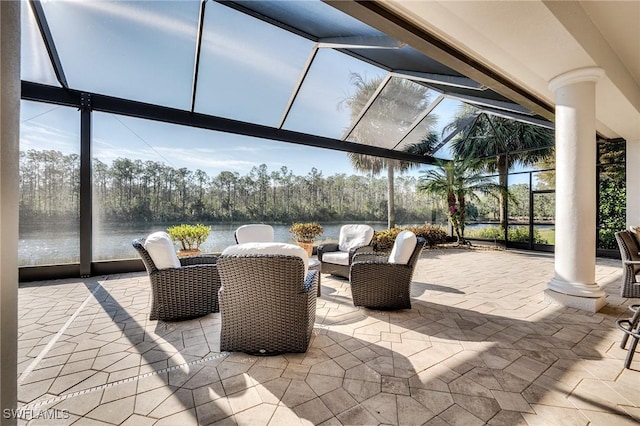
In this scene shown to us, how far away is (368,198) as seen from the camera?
9.47 metres

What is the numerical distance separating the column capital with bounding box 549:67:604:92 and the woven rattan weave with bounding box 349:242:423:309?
2996mm

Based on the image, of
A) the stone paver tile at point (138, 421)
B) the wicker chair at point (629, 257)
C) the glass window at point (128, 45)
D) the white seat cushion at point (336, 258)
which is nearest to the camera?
the stone paver tile at point (138, 421)

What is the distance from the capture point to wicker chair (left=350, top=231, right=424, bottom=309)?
137 inches

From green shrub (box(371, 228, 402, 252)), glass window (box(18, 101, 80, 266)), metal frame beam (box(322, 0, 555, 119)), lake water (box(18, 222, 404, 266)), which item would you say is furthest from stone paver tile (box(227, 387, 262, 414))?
green shrub (box(371, 228, 402, 252))

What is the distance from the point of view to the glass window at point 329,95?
19.1 ft

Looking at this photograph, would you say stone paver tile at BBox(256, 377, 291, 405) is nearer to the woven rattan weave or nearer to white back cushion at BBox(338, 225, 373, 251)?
the woven rattan weave

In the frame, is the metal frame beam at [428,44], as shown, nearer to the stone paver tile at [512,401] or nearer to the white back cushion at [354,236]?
the white back cushion at [354,236]

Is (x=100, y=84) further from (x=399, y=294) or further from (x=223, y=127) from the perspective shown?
(x=399, y=294)

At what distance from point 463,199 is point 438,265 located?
13.5 feet

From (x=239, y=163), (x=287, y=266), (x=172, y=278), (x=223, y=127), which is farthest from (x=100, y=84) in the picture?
(x=287, y=266)

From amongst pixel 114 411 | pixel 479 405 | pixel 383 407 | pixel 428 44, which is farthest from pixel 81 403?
pixel 428 44

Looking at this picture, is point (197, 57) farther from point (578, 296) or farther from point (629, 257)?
point (629, 257)

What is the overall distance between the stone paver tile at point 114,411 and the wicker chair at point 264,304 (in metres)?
0.80

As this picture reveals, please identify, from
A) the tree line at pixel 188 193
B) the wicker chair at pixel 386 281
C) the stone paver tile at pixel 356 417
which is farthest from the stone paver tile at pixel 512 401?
the tree line at pixel 188 193
